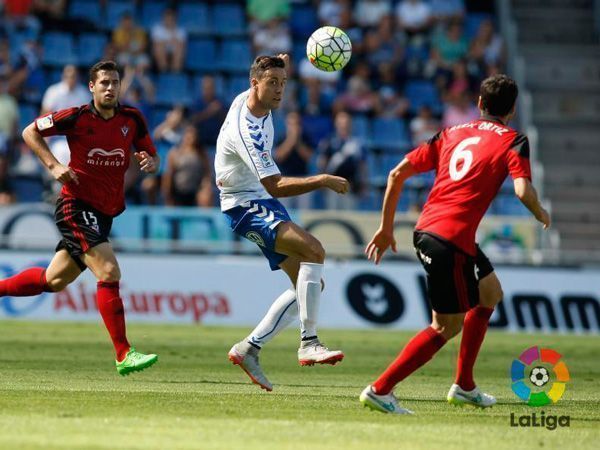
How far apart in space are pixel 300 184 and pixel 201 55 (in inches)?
591

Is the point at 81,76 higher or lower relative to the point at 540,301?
higher

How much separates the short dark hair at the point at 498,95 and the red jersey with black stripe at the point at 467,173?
88 millimetres

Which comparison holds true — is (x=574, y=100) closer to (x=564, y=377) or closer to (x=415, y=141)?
(x=415, y=141)

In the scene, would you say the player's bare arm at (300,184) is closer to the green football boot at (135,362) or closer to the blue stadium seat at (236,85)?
the green football boot at (135,362)

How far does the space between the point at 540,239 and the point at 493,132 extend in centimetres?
1233

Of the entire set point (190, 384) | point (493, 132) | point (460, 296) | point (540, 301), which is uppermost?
point (493, 132)

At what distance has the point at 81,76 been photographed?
Answer: 22.7 m

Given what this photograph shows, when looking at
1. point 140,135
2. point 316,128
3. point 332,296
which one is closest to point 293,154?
point 316,128

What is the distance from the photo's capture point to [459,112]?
22.8m

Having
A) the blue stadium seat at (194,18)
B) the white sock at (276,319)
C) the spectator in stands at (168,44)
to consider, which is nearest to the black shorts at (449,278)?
the white sock at (276,319)

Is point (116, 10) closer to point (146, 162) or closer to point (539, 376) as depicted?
point (146, 162)

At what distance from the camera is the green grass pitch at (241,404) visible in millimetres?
6969

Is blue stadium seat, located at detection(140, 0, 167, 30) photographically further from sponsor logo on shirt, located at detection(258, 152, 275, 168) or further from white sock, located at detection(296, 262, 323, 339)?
white sock, located at detection(296, 262, 323, 339)

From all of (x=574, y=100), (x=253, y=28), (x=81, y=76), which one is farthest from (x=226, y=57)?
(x=574, y=100)
